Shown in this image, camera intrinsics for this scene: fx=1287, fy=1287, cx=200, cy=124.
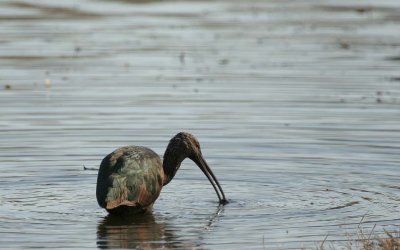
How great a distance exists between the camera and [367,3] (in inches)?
1436

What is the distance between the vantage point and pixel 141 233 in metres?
11.1

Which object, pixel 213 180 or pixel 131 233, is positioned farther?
pixel 213 180

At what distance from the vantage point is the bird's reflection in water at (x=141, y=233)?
413 inches

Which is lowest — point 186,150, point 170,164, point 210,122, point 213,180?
point 210,122

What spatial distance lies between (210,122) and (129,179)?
225 inches

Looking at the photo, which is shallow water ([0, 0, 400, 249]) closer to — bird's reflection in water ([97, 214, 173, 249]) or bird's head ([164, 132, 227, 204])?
bird's reflection in water ([97, 214, 173, 249])

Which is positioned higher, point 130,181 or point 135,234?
point 130,181

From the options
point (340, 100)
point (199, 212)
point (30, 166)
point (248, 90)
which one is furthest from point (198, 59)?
point (199, 212)

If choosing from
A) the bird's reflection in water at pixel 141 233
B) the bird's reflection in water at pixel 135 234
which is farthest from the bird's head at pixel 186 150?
the bird's reflection in water at pixel 135 234

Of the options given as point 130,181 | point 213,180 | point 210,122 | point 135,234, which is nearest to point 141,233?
point 135,234

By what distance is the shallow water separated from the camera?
37.1ft

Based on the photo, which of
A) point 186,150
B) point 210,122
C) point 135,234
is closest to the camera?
point 135,234

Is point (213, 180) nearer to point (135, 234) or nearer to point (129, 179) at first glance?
point (129, 179)

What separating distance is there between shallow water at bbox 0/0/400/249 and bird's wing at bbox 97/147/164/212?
0.78 ft
